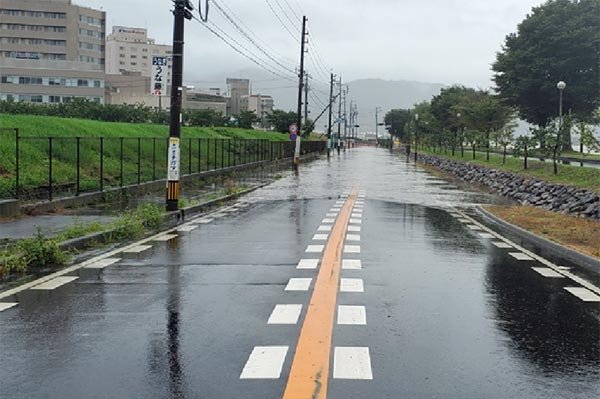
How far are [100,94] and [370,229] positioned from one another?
108m

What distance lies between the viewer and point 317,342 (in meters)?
6.41

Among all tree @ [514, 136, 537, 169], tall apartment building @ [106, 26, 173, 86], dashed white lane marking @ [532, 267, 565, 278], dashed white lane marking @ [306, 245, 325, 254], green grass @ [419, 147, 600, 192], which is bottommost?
dashed white lane marking @ [532, 267, 565, 278]

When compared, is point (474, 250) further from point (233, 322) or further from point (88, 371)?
point (88, 371)

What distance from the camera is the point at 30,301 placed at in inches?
323

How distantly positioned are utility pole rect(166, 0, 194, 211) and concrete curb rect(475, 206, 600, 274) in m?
8.34

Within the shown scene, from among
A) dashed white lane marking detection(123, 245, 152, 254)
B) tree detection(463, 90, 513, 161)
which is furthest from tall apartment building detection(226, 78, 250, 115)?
dashed white lane marking detection(123, 245, 152, 254)

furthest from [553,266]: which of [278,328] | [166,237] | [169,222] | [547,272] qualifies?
[169,222]

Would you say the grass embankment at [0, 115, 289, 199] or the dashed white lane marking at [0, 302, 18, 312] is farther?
the grass embankment at [0, 115, 289, 199]

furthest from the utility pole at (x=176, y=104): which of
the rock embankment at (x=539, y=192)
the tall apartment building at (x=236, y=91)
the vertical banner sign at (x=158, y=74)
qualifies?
the tall apartment building at (x=236, y=91)

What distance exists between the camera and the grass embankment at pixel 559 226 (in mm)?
13648

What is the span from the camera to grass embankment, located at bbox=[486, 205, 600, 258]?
13.6 m

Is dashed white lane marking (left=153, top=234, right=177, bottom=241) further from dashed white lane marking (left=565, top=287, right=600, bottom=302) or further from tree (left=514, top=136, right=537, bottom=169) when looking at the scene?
tree (left=514, top=136, right=537, bottom=169)

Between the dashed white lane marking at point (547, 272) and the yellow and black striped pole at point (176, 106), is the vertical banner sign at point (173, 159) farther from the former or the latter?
the dashed white lane marking at point (547, 272)

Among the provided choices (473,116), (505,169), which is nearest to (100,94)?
(473,116)
